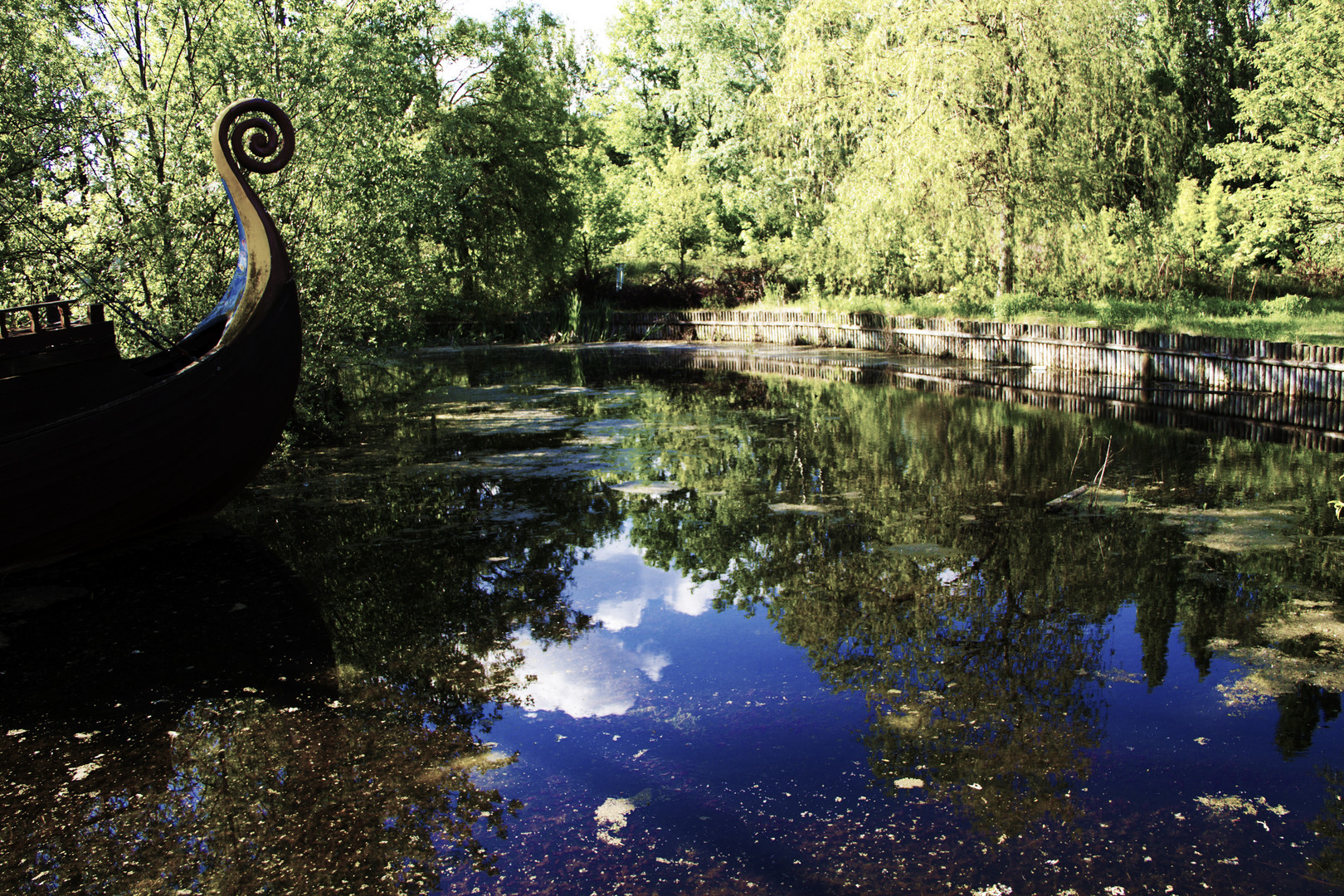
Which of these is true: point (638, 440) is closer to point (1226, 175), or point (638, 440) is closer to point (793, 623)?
point (793, 623)

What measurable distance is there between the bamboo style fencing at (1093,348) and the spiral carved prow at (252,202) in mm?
13540

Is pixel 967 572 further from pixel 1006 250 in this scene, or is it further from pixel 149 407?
pixel 1006 250

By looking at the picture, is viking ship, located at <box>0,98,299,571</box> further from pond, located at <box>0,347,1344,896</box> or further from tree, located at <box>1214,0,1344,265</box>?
tree, located at <box>1214,0,1344,265</box>

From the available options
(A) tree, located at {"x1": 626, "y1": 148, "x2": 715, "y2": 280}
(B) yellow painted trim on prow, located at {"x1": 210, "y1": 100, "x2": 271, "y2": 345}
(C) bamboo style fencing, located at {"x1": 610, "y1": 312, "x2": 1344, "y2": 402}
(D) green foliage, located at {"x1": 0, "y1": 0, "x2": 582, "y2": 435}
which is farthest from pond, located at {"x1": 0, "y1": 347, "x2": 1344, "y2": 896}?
(A) tree, located at {"x1": 626, "y1": 148, "x2": 715, "y2": 280}

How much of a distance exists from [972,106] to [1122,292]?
8692mm

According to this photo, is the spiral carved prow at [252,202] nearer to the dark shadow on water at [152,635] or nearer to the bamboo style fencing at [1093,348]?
the dark shadow on water at [152,635]

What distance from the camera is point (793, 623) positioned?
21.4ft

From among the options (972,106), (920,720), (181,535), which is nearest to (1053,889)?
(920,720)

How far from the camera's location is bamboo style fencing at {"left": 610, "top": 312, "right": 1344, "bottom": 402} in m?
14.1

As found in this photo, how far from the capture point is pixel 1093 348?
694 inches

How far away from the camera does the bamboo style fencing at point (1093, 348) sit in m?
14.1

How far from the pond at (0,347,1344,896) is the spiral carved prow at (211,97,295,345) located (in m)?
2.19

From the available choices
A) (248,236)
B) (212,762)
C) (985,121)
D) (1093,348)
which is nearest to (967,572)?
(212,762)

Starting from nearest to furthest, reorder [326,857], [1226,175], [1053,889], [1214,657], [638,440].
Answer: [1053,889], [326,857], [1214,657], [638,440], [1226,175]
